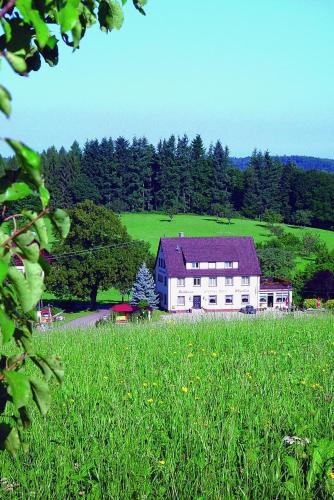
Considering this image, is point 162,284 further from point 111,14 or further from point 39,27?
point 39,27

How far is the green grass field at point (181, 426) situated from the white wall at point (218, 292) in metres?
49.4

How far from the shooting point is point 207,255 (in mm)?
60500

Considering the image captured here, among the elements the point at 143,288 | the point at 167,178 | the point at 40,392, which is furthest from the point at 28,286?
the point at 167,178

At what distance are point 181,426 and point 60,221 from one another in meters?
4.27

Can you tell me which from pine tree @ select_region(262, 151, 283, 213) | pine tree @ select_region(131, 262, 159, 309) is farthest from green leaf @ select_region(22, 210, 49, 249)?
pine tree @ select_region(262, 151, 283, 213)

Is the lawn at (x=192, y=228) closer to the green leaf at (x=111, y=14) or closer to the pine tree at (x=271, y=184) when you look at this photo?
the pine tree at (x=271, y=184)

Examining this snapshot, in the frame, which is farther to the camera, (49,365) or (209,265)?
(209,265)

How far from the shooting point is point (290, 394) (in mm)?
7164

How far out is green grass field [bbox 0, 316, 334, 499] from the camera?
4652mm

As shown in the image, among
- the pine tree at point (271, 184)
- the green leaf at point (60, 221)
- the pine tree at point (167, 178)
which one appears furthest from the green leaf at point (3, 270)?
the pine tree at point (271, 184)

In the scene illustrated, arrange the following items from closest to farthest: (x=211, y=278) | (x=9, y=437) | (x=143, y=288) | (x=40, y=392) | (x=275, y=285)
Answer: (x=40, y=392)
(x=9, y=437)
(x=143, y=288)
(x=211, y=278)
(x=275, y=285)

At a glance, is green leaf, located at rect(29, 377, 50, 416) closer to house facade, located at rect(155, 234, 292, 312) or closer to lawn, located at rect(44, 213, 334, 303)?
house facade, located at rect(155, 234, 292, 312)

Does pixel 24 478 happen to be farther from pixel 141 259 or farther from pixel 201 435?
pixel 141 259

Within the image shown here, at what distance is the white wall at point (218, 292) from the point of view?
5962cm
